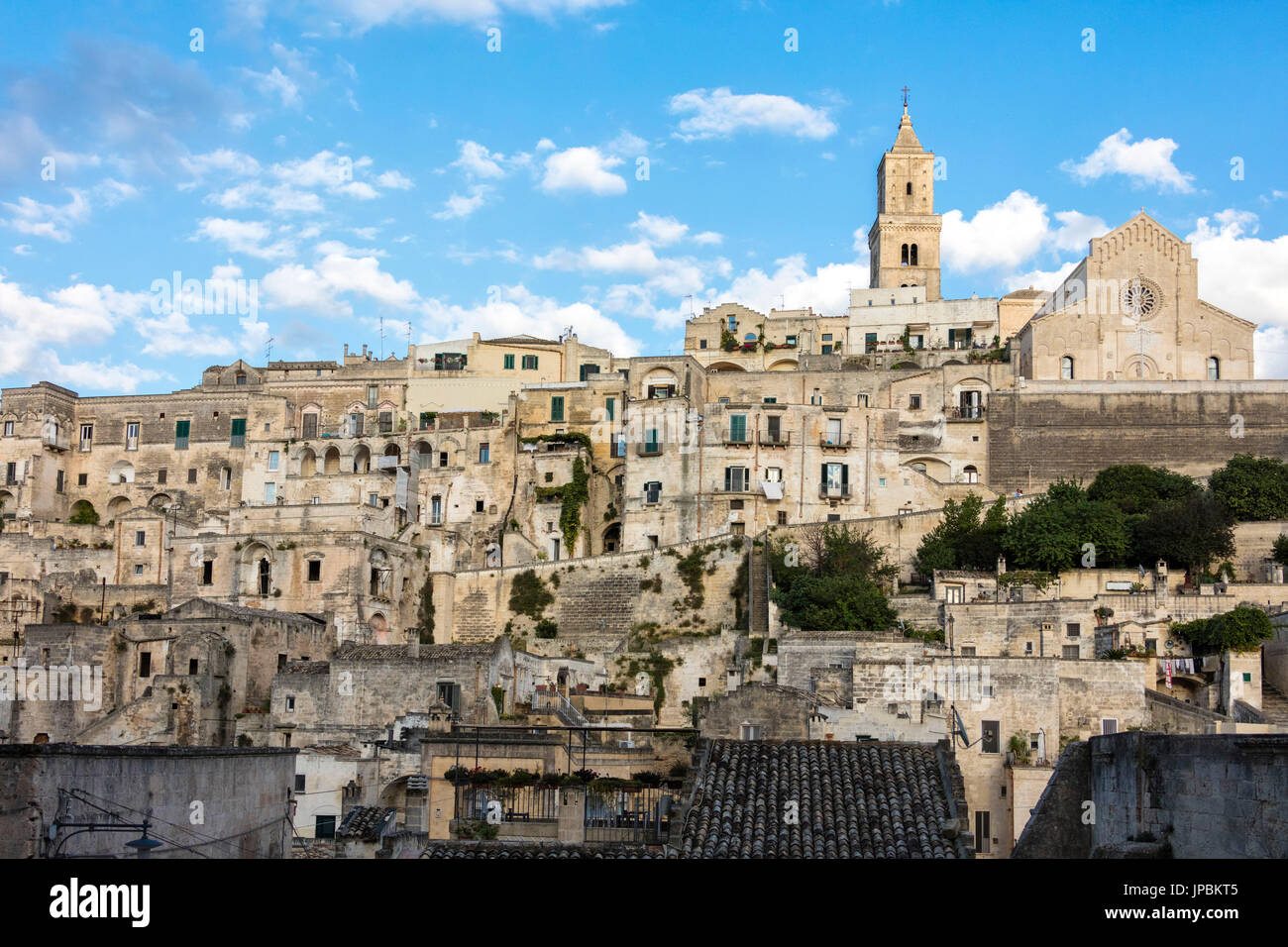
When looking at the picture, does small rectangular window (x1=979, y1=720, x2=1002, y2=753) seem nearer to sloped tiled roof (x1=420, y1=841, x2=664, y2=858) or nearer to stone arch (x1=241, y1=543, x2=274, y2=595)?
sloped tiled roof (x1=420, y1=841, x2=664, y2=858)

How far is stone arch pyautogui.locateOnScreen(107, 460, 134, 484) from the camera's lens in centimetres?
6612

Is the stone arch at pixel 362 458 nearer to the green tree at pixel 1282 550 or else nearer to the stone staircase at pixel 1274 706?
the green tree at pixel 1282 550

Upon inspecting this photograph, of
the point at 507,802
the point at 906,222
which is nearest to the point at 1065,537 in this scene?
the point at 507,802

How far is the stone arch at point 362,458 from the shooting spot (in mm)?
61344

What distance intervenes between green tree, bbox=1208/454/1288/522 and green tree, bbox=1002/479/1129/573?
552cm

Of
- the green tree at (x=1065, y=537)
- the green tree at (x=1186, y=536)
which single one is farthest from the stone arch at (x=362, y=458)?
the green tree at (x=1186, y=536)

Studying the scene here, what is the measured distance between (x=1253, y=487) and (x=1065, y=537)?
9.72 metres

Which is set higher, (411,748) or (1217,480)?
(1217,480)

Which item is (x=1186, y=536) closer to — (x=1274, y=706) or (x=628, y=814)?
(x=1274, y=706)
